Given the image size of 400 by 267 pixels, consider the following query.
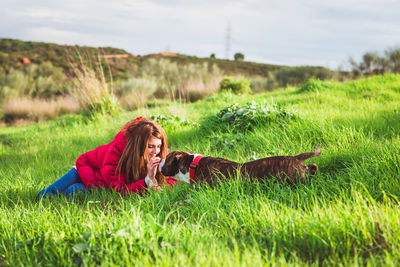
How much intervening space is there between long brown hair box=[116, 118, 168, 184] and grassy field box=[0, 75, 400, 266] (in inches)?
12.0

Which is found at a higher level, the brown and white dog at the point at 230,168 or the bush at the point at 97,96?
the bush at the point at 97,96

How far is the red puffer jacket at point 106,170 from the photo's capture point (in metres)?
3.25

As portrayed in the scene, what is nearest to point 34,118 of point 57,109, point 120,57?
point 57,109

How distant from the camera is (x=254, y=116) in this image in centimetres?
455

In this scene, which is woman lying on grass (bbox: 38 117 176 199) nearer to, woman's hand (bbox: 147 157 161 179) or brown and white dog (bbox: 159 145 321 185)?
woman's hand (bbox: 147 157 161 179)

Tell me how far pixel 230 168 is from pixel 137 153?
1100 mm

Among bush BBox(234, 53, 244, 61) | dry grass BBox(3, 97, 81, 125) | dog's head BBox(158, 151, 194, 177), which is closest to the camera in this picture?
dog's head BBox(158, 151, 194, 177)

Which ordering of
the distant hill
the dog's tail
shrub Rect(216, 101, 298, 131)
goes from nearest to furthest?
the dog's tail, shrub Rect(216, 101, 298, 131), the distant hill

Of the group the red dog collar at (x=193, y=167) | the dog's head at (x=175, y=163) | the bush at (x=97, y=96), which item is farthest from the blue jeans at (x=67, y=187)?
the bush at (x=97, y=96)

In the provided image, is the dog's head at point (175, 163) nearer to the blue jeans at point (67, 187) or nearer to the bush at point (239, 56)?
the blue jeans at point (67, 187)

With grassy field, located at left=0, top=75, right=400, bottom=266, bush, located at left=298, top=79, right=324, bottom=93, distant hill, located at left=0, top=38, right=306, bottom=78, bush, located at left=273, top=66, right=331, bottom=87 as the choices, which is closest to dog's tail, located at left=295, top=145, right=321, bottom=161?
grassy field, located at left=0, top=75, right=400, bottom=266

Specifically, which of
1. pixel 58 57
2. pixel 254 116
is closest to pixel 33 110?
pixel 254 116

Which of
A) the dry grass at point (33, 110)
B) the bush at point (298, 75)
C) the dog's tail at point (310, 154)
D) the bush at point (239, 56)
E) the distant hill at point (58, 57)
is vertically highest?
the bush at point (239, 56)

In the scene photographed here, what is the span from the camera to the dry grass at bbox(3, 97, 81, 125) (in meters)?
13.4
